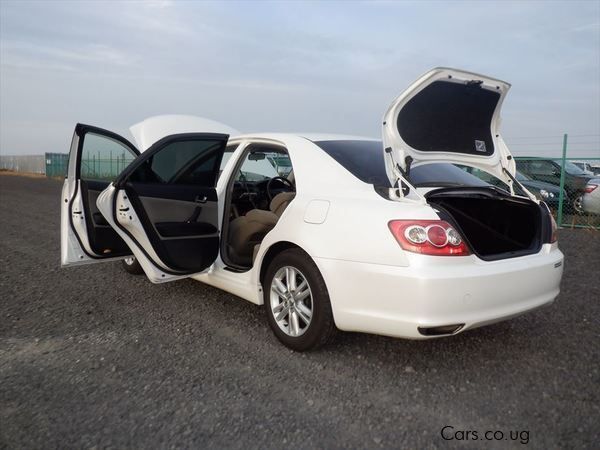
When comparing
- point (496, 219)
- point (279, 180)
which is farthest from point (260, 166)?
point (496, 219)

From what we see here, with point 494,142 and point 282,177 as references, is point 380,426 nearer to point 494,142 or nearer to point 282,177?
point 494,142

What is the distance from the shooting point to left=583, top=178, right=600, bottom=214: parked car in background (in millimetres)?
9297

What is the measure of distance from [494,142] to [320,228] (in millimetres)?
1606

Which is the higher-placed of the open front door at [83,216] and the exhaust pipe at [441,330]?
the open front door at [83,216]

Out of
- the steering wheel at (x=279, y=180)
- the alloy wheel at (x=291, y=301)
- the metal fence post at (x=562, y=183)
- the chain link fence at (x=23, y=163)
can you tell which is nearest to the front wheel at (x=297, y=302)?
the alloy wheel at (x=291, y=301)

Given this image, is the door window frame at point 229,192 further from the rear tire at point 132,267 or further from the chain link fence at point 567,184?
the chain link fence at point 567,184

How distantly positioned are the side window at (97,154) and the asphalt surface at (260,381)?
1161 millimetres

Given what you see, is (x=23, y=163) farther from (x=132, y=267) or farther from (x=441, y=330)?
(x=441, y=330)

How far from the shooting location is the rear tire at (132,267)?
17.2ft

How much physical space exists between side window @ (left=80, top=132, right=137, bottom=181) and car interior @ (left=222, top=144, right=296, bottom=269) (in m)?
1.03

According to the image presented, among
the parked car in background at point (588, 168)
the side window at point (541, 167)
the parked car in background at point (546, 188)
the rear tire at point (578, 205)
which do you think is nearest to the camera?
the rear tire at point (578, 205)

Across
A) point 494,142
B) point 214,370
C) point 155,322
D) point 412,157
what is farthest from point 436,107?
point 155,322

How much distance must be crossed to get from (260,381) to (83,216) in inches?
85.6

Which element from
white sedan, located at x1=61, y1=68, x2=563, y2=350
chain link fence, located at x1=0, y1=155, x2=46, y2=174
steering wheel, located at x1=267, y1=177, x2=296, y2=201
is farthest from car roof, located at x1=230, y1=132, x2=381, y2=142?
chain link fence, located at x1=0, y1=155, x2=46, y2=174
